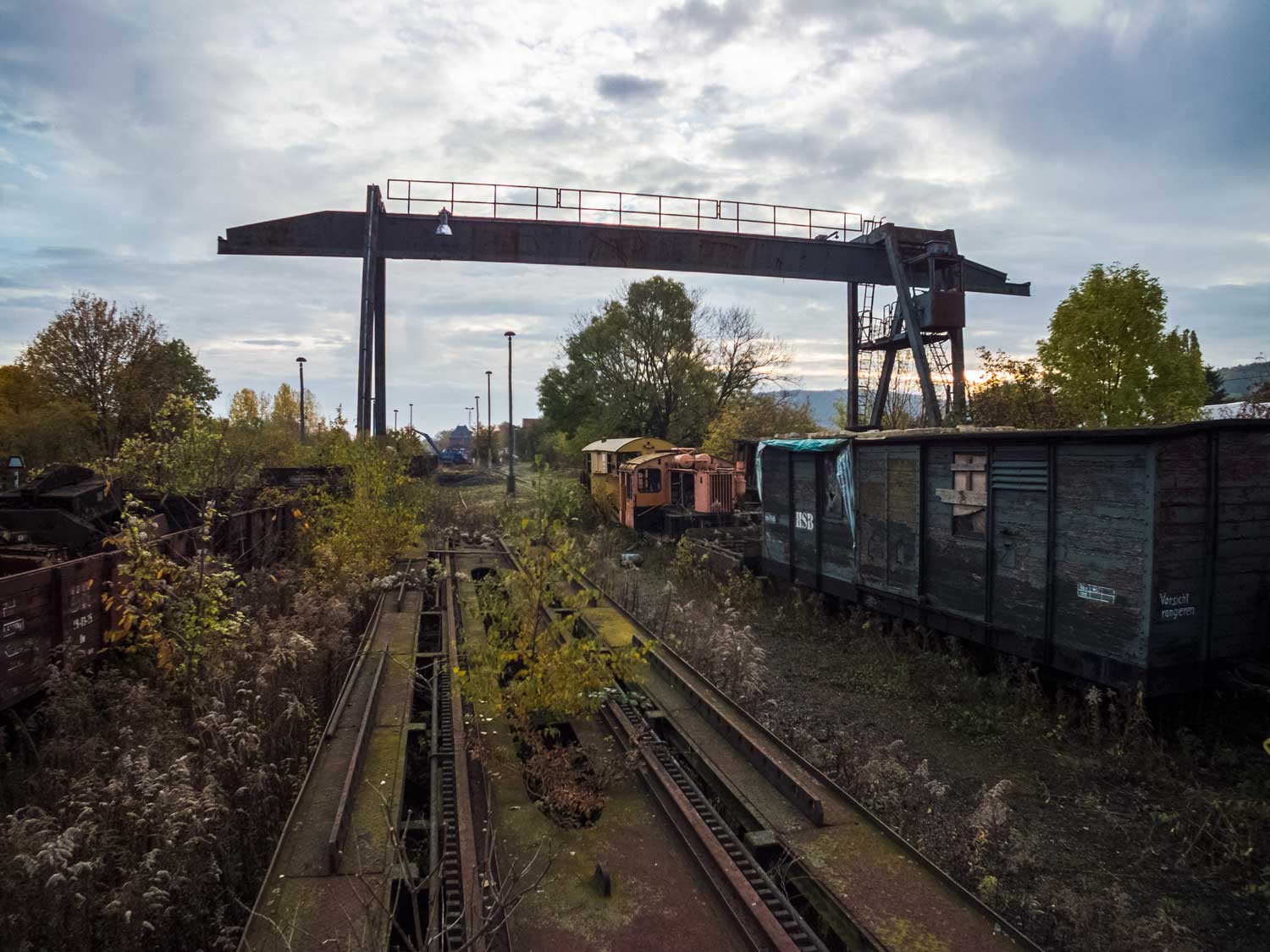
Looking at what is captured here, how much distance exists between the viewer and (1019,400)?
18328 millimetres

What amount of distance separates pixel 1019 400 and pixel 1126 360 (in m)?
2.61

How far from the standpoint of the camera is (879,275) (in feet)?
63.6

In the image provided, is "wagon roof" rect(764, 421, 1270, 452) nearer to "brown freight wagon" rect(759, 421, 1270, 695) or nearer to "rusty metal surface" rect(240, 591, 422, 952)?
"brown freight wagon" rect(759, 421, 1270, 695)

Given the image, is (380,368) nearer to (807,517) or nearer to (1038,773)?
(807,517)

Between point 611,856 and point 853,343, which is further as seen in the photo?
point 853,343

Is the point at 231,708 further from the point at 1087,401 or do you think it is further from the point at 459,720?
the point at 1087,401

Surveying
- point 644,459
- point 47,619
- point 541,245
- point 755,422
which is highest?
point 541,245

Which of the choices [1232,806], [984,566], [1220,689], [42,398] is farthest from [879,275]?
[42,398]

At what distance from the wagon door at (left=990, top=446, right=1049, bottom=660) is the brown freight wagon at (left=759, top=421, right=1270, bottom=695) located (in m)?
0.01

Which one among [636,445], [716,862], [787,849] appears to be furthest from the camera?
[636,445]

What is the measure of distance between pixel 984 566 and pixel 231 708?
7.22 meters

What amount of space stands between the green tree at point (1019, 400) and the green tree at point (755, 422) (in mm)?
7663

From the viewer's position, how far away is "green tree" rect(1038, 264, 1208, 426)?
17.6m

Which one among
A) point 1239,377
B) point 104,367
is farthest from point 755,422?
point 1239,377
